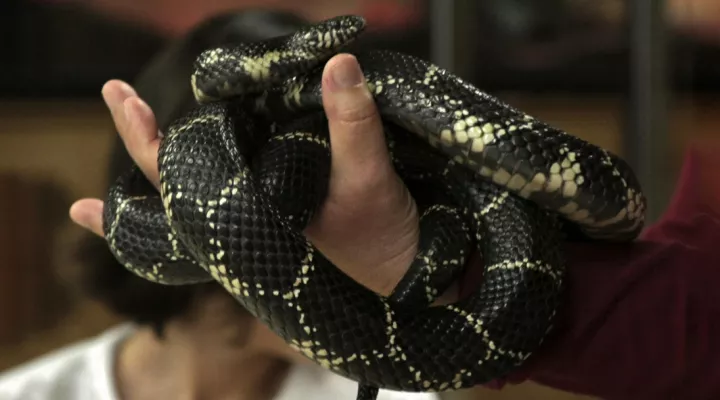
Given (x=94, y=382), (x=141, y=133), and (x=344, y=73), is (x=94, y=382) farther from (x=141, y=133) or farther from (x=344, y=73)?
(x=344, y=73)

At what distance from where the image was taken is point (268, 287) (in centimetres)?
82

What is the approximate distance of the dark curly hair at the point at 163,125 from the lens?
1541 millimetres

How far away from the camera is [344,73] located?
90cm

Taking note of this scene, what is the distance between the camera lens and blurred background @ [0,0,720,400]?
8.59ft

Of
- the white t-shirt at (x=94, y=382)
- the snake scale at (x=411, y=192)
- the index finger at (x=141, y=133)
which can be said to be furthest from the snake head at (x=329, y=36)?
the white t-shirt at (x=94, y=382)

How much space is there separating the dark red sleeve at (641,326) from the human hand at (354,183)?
0.75 feet

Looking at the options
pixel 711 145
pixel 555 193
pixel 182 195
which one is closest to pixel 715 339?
pixel 555 193

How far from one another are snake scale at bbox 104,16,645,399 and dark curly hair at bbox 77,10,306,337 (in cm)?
44

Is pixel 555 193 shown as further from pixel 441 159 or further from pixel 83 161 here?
pixel 83 161

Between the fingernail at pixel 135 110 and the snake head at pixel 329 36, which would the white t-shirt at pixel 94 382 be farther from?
the snake head at pixel 329 36

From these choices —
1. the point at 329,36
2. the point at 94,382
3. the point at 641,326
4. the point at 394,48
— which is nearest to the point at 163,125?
the point at 329,36

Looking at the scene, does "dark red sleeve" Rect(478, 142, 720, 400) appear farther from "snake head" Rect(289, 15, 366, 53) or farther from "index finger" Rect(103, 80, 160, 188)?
"index finger" Rect(103, 80, 160, 188)

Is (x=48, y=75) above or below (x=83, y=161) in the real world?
above

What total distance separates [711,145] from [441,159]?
182cm
